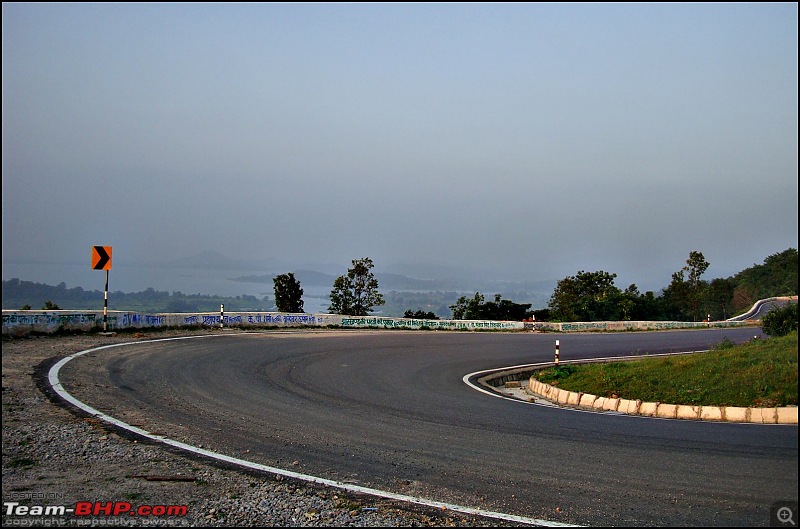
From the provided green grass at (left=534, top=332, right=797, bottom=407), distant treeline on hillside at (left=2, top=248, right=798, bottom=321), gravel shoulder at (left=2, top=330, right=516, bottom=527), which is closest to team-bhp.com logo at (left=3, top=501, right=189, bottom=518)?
gravel shoulder at (left=2, top=330, right=516, bottom=527)

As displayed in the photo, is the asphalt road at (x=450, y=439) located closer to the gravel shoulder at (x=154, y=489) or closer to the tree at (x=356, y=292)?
the gravel shoulder at (x=154, y=489)

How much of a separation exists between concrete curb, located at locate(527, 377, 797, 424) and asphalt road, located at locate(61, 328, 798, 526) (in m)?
0.68

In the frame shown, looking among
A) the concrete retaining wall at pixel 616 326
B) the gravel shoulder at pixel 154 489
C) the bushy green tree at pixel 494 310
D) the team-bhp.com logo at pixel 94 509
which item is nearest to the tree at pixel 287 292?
the bushy green tree at pixel 494 310

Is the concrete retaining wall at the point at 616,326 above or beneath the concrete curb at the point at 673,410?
above

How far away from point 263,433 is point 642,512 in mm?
5022

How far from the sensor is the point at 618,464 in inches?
281

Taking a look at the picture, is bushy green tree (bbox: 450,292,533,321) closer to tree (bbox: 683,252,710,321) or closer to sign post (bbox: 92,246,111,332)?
tree (bbox: 683,252,710,321)

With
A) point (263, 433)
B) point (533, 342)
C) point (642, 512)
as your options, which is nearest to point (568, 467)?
point (642, 512)

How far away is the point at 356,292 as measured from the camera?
1786 inches

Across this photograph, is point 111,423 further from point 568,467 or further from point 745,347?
point 745,347

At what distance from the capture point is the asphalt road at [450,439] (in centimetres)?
603

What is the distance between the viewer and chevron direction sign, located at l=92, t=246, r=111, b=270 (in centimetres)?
2036

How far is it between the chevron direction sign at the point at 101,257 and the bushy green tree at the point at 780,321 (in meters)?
20.6

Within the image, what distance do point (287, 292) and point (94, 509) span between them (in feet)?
126
